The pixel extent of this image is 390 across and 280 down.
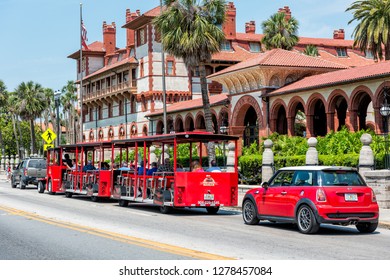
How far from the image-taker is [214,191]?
66.0 feet

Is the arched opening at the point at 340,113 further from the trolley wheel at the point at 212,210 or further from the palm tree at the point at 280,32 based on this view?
the trolley wheel at the point at 212,210

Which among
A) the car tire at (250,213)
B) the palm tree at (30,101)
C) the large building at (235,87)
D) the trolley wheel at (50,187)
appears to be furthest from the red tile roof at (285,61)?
the palm tree at (30,101)

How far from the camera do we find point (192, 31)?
4078 cm

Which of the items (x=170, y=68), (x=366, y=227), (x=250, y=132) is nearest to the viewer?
(x=366, y=227)

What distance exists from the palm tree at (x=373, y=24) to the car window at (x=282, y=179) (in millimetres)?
37093

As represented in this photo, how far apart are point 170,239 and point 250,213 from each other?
4028mm

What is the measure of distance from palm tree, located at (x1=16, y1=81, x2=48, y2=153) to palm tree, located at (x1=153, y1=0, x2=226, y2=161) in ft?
162

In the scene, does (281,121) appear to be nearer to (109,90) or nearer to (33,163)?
(33,163)

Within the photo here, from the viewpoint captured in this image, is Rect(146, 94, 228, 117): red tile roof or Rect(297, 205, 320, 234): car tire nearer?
Rect(297, 205, 320, 234): car tire

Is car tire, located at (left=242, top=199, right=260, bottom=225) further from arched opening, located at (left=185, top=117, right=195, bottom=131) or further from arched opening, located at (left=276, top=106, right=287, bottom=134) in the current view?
arched opening, located at (left=185, top=117, right=195, bottom=131)

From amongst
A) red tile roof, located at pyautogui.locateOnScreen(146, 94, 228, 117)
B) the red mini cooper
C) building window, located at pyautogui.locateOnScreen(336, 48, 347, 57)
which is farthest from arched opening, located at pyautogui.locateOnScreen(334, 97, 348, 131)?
building window, located at pyautogui.locateOnScreen(336, 48, 347, 57)

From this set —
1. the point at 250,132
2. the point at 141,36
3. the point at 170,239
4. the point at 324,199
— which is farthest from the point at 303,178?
the point at 141,36

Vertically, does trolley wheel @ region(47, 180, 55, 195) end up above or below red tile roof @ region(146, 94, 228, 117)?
below

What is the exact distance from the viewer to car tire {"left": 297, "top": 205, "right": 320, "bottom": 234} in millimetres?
14250
